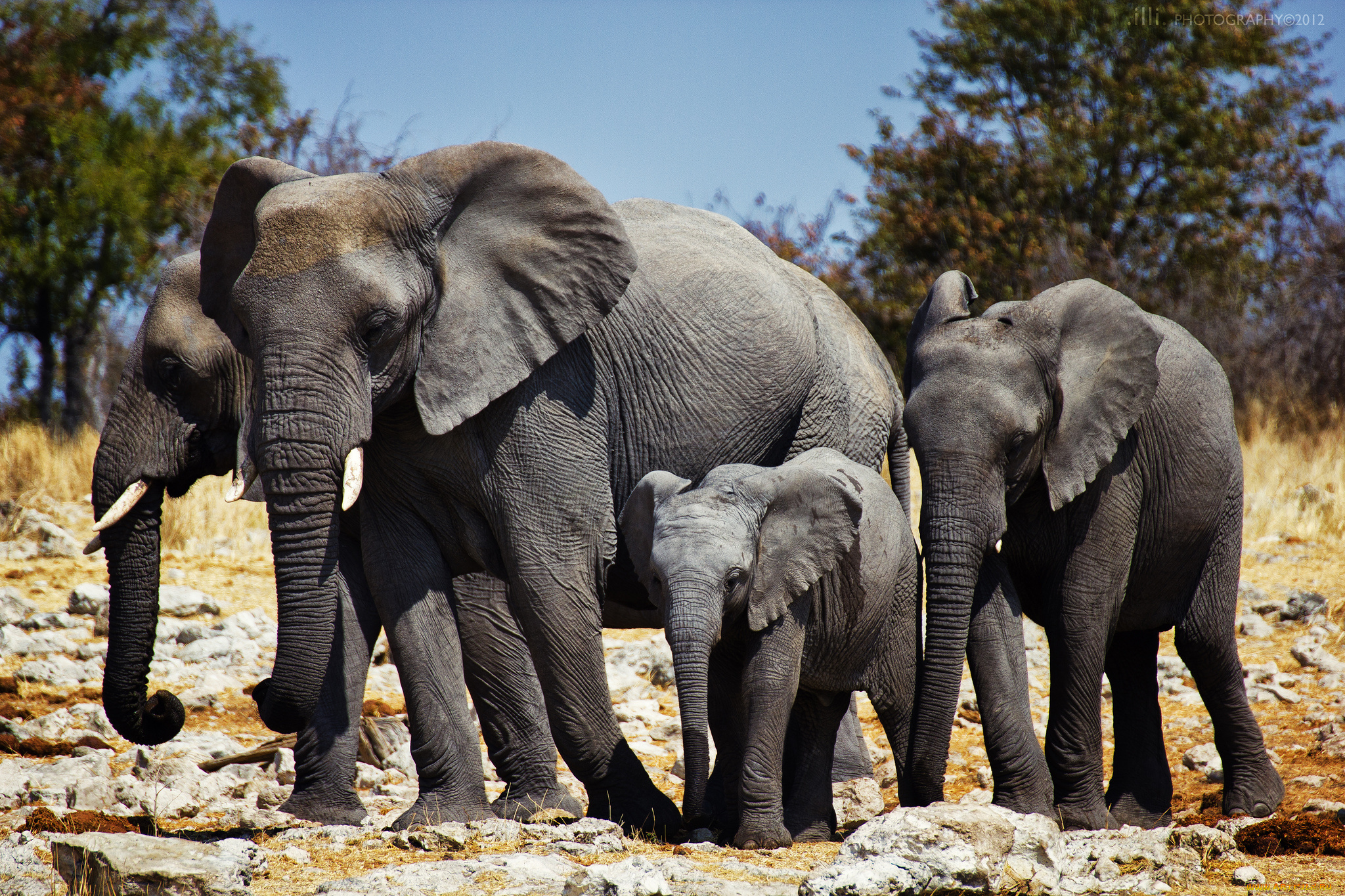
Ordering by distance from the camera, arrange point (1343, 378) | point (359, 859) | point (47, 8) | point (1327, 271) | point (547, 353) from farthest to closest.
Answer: point (47, 8) → point (1327, 271) → point (1343, 378) → point (547, 353) → point (359, 859)

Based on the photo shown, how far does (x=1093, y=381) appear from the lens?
6.54 metres

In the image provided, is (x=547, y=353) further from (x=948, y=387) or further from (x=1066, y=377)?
(x=1066, y=377)

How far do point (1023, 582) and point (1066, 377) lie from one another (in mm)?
995

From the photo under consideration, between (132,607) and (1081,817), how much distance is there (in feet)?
14.3

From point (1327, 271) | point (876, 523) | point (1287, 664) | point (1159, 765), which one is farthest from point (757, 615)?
point (1327, 271)

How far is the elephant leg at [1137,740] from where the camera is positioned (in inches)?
285

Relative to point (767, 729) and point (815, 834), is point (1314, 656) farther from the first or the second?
point (767, 729)

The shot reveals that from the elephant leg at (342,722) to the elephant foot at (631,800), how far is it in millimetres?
1270

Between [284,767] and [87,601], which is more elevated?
[87,601]

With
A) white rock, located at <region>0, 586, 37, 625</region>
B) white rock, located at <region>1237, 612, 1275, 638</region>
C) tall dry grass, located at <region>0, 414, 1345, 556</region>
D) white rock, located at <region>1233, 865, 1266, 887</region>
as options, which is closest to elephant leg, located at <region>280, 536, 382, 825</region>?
white rock, located at <region>1233, 865, 1266, 887</region>

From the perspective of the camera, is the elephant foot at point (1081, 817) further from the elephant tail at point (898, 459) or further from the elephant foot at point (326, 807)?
the elephant foot at point (326, 807)

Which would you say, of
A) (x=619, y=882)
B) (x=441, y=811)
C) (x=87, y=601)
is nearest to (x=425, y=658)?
(x=441, y=811)

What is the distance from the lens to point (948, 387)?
620cm

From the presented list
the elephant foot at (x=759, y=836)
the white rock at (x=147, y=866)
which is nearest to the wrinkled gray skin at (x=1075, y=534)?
the elephant foot at (x=759, y=836)
